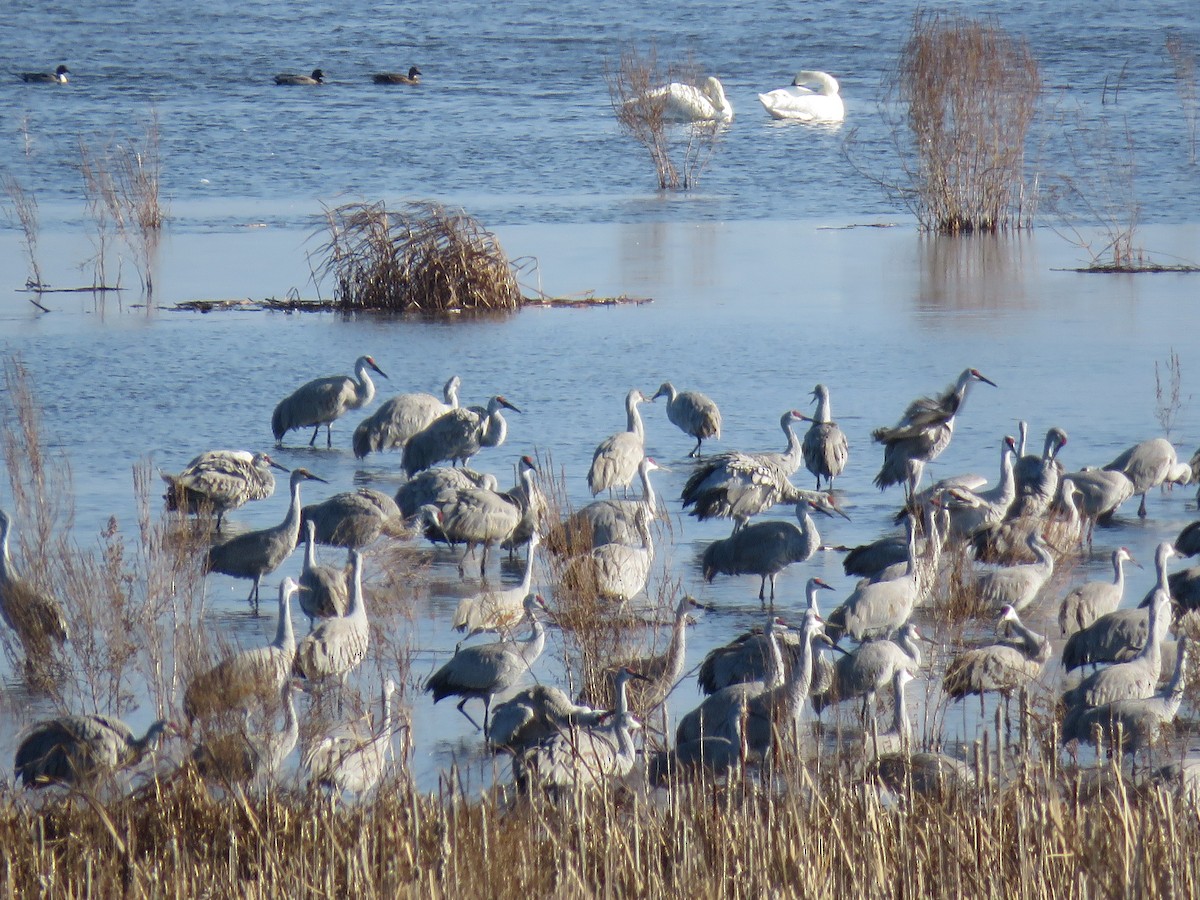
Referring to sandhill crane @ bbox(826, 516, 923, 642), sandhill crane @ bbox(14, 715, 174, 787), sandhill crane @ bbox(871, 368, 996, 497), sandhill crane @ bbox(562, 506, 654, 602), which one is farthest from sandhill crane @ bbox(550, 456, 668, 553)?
sandhill crane @ bbox(14, 715, 174, 787)

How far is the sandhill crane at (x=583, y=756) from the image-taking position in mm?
5703

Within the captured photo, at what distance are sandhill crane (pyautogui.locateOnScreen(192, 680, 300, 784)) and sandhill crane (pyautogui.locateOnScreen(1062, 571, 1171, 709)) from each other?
2809 mm

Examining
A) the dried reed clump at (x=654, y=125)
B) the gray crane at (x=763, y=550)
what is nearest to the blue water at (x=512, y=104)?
the dried reed clump at (x=654, y=125)

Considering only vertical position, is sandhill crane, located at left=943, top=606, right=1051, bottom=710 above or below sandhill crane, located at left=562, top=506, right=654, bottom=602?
below

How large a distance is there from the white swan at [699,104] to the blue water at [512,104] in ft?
1.82

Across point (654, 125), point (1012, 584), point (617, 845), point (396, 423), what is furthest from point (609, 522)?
point (654, 125)

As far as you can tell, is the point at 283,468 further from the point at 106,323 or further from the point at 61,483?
the point at 106,323

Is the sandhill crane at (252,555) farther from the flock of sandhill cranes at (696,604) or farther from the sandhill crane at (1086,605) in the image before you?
the sandhill crane at (1086,605)

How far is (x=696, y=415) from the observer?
11.6 meters

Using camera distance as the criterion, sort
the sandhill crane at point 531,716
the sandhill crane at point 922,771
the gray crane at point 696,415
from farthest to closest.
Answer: the gray crane at point 696,415, the sandhill crane at point 531,716, the sandhill crane at point 922,771

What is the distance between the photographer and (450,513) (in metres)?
8.97

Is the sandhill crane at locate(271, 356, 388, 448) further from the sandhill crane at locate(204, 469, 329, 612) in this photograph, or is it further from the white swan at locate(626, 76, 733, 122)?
the white swan at locate(626, 76, 733, 122)

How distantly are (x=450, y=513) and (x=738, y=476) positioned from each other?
5.44 ft

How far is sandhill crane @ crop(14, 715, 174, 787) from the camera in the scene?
579 cm
